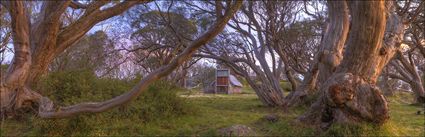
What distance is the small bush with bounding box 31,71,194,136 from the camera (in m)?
6.24

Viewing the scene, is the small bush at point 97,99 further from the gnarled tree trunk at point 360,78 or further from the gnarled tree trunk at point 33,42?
the gnarled tree trunk at point 360,78

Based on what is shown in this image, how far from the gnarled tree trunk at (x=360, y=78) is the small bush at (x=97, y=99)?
3859mm

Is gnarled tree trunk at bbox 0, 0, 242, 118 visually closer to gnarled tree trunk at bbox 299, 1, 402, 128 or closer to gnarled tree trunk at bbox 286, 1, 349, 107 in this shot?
gnarled tree trunk at bbox 286, 1, 349, 107

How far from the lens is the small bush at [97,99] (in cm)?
624

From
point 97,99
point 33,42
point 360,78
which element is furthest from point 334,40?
point 33,42

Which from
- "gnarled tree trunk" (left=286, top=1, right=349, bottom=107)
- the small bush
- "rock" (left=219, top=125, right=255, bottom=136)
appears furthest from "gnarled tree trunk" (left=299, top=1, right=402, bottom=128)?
the small bush

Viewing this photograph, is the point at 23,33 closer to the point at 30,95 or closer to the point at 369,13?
the point at 30,95

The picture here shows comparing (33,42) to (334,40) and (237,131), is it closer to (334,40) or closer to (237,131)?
(237,131)

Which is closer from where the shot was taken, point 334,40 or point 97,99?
point 97,99

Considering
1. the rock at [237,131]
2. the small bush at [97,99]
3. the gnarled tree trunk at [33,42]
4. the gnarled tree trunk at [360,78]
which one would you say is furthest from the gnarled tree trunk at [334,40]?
the gnarled tree trunk at [33,42]

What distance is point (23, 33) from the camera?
273 inches

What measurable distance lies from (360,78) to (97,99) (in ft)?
16.4

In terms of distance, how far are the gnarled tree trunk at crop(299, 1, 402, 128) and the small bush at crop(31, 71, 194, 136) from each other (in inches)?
152

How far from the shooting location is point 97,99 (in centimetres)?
756
